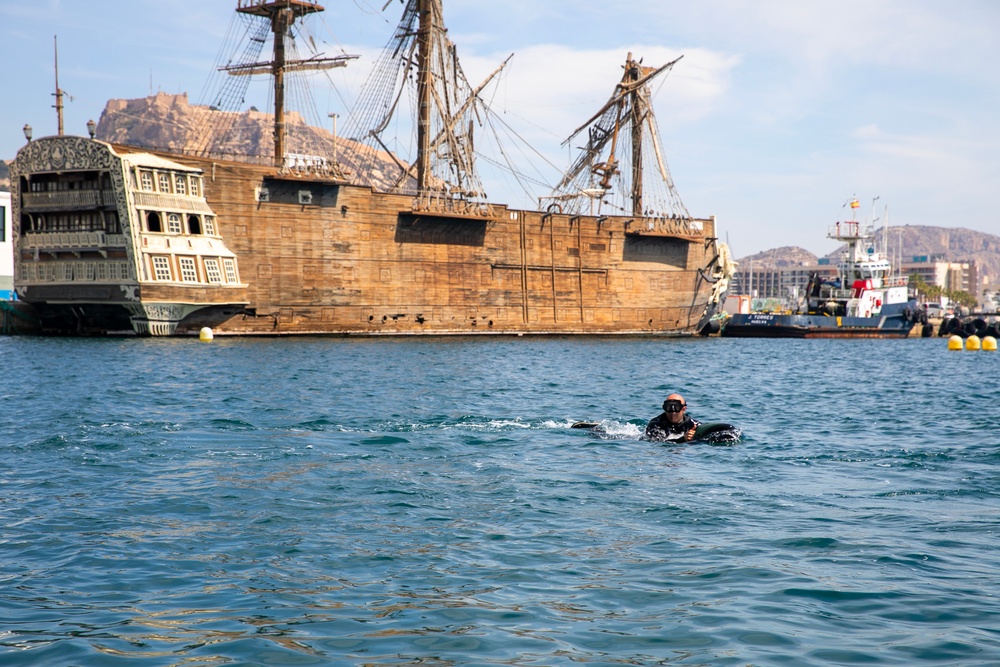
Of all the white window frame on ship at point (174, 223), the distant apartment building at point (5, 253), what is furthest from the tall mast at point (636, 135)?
the distant apartment building at point (5, 253)

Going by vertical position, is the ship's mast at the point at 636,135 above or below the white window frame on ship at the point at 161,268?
above

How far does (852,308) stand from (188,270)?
64521 mm

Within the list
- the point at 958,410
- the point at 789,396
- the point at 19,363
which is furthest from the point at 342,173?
the point at 958,410

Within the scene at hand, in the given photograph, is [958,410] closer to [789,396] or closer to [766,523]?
[789,396]

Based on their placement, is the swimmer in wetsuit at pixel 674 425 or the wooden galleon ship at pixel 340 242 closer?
the swimmer in wetsuit at pixel 674 425

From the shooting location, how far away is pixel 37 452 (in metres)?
16.0

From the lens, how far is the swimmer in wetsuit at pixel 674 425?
59.4ft

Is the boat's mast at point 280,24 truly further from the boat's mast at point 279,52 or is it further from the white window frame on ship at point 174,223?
the white window frame on ship at point 174,223

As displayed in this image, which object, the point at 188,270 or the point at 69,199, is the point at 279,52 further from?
the point at 188,270

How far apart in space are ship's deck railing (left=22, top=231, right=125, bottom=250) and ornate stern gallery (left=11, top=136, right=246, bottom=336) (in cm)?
6

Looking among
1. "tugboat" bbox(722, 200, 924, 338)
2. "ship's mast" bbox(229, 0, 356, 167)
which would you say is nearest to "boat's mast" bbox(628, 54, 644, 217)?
"tugboat" bbox(722, 200, 924, 338)

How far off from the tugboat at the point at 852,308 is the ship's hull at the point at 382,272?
24.9ft

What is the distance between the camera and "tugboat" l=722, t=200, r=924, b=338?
84.6 m

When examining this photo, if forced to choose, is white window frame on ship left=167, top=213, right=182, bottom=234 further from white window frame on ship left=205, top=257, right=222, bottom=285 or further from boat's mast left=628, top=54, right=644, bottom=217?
boat's mast left=628, top=54, right=644, bottom=217
